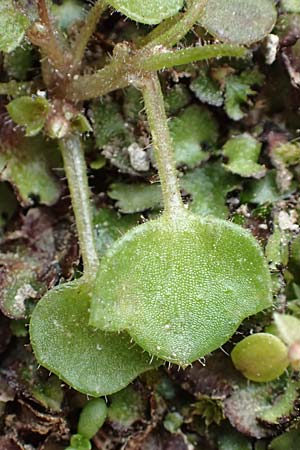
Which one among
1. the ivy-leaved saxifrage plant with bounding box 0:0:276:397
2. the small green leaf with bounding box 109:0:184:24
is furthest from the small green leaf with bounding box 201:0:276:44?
the small green leaf with bounding box 109:0:184:24

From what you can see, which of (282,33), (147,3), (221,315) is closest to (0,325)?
(221,315)

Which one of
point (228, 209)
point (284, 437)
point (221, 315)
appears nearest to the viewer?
point (221, 315)

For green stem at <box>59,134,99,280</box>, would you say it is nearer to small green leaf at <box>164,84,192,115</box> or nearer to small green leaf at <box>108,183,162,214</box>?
small green leaf at <box>108,183,162,214</box>

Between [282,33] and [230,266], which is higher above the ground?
[282,33]

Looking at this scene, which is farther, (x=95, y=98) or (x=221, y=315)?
(x=95, y=98)

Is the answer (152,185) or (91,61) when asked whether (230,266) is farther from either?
(91,61)
